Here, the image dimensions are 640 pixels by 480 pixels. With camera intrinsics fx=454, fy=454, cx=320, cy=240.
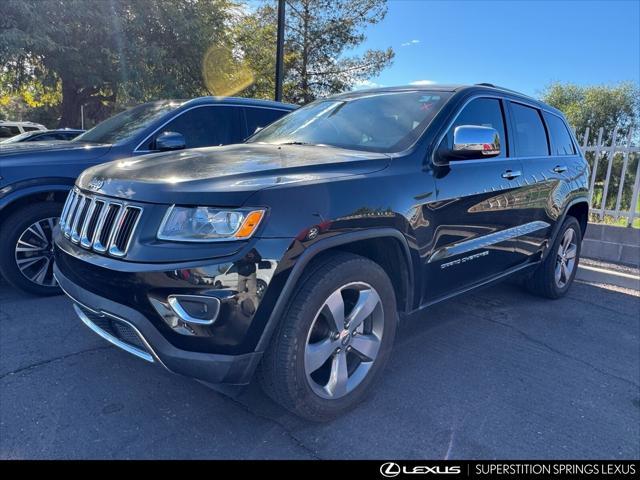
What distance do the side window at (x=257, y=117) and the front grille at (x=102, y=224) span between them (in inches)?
111

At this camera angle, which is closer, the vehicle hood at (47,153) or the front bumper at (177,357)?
the front bumper at (177,357)

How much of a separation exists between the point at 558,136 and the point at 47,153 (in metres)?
4.77

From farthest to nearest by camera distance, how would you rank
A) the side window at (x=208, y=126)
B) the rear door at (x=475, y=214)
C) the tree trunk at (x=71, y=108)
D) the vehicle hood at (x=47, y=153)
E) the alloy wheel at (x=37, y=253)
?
1. the tree trunk at (x=71, y=108)
2. the side window at (x=208, y=126)
3. the alloy wheel at (x=37, y=253)
4. the vehicle hood at (x=47, y=153)
5. the rear door at (x=475, y=214)

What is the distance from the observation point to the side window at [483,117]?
3107 mm

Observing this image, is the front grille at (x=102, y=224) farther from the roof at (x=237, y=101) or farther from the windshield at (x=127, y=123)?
the roof at (x=237, y=101)

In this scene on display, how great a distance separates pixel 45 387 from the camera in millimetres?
2619

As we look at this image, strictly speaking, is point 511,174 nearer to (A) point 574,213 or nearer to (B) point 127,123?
(A) point 574,213

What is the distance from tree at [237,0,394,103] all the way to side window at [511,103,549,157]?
50.2 ft

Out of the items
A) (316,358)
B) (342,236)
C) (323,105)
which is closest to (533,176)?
(323,105)

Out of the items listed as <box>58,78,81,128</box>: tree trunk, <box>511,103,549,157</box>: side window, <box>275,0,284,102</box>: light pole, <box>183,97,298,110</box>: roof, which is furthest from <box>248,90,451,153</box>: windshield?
<box>58,78,81,128</box>: tree trunk

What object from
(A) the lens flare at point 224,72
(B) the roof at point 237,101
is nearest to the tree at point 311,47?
(A) the lens flare at point 224,72

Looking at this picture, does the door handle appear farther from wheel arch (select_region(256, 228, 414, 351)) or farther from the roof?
the roof
